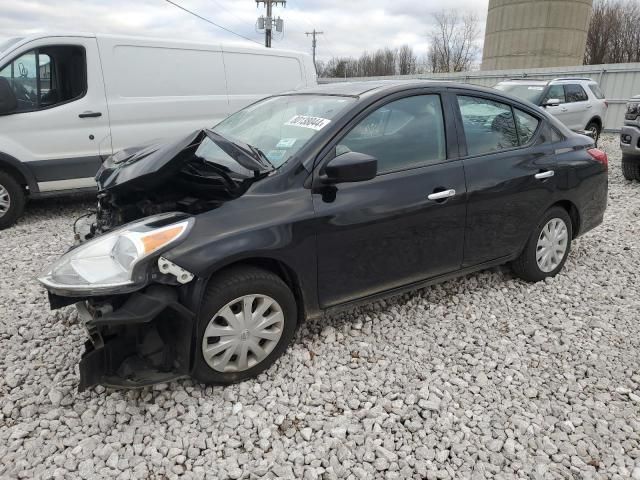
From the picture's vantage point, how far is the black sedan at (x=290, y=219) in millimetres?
2301

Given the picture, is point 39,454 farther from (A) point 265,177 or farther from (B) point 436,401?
(B) point 436,401

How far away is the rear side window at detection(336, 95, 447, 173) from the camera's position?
9.61ft

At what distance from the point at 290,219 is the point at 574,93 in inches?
432

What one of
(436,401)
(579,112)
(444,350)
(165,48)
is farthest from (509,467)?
(579,112)

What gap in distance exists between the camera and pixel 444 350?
120 inches

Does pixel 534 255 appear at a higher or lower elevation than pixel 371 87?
lower

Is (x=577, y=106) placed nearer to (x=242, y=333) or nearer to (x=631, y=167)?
(x=631, y=167)

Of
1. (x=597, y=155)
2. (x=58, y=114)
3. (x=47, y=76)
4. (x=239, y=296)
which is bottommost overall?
(x=239, y=296)

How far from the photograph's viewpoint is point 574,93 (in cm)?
1116

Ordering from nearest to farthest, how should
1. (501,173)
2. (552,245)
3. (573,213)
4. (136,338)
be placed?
(136,338)
(501,173)
(552,245)
(573,213)

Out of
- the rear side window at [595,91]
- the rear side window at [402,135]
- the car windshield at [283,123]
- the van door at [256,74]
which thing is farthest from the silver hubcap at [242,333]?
the rear side window at [595,91]

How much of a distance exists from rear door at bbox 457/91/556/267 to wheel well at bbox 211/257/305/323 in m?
1.31

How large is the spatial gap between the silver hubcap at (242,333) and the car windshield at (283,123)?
→ 0.80 m

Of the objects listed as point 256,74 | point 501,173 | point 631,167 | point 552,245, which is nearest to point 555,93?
point 631,167
